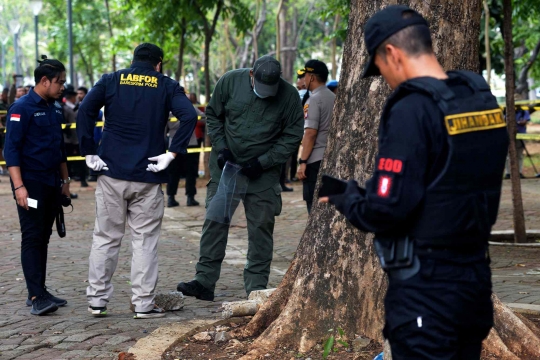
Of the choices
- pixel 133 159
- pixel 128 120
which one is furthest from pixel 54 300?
pixel 128 120

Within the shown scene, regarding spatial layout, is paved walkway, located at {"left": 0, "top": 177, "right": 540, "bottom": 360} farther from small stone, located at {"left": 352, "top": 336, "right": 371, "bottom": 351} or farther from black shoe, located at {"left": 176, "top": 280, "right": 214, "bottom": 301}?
small stone, located at {"left": 352, "top": 336, "right": 371, "bottom": 351}

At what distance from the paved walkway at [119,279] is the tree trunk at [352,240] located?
4.08ft

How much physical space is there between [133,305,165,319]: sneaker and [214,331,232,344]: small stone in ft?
3.59

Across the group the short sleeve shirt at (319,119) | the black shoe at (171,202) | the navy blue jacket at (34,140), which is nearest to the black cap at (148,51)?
the navy blue jacket at (34,140)

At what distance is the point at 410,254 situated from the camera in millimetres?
2979

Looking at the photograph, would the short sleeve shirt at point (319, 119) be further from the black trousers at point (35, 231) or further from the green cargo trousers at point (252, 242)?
the black trousers at point (35, 231)

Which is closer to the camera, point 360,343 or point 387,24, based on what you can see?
point 387,24

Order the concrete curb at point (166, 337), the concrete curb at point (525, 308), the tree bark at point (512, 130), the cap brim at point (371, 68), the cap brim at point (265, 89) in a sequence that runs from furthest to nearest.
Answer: the tree bark at point (512, 130) → the cap brim at point (265, 89) → the concrete curb at point (525, 308) → the concrete curb at point (166, 337) → the cap brim at point (371, 68)

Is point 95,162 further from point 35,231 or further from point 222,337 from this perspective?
point 222,337

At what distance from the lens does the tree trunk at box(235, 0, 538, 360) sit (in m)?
4.88

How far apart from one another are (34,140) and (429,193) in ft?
14.4

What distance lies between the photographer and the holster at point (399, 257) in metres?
2.98

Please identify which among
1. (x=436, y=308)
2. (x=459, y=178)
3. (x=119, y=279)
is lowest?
(x=119, y=279)

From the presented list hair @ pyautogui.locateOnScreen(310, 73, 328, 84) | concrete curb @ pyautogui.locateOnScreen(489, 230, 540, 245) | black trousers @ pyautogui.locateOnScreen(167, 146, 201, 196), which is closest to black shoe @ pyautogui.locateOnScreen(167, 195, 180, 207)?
black trousers @ pyautogui.locateOnScreen(167, 146, 201, 196)
